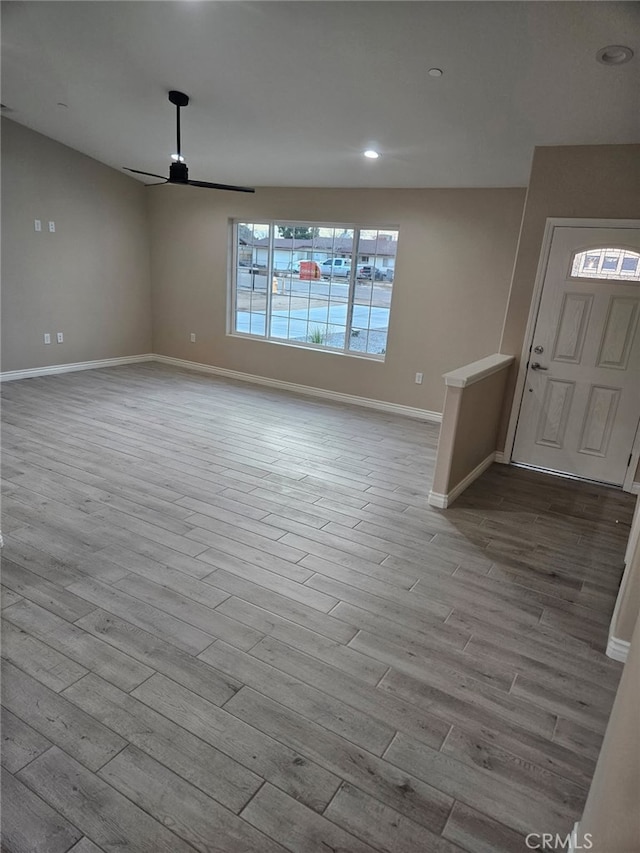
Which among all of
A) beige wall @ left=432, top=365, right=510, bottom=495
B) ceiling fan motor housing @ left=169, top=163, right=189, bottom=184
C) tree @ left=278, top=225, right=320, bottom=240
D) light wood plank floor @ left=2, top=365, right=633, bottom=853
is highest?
ceiling fan motor housing @ left=169, top=163, right=189, bottom=184

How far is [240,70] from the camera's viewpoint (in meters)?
3.54

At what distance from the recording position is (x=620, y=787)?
101 cm

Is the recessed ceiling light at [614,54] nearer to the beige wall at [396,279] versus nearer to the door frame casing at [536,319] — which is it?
the door frame casing at [536,319]

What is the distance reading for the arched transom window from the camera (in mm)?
3836

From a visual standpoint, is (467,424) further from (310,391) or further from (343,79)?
(310,391)

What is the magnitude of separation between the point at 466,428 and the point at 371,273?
9.47 feet

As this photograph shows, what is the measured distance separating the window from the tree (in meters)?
0.01

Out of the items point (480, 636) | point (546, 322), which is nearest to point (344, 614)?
point (480, 636)

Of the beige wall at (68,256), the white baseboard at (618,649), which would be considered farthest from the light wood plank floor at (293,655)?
the beige wall at (68,256)

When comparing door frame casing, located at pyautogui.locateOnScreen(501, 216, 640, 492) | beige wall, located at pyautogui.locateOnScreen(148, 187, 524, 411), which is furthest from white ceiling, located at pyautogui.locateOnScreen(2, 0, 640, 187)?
door frame casing, located at pyautogui.locateOnScreen(501, 216, 640, 492)

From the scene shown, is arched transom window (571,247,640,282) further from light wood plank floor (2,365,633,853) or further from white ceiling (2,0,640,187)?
light wood plank floor (2,365,633,853)

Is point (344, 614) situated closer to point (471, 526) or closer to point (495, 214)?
point (471, 526)

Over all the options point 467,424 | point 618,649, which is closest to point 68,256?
point 467,424

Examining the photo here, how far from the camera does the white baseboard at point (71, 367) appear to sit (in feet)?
19.9
